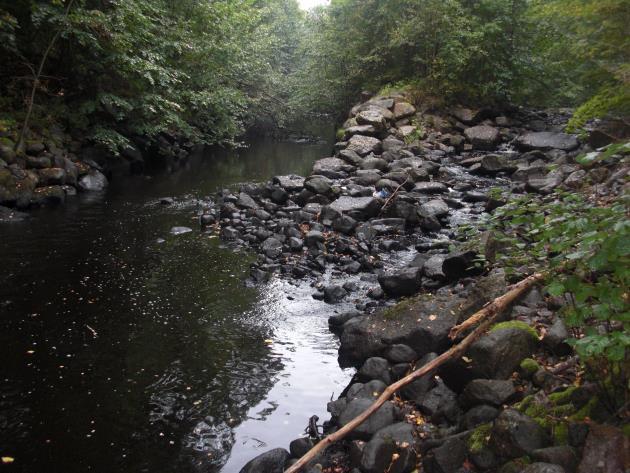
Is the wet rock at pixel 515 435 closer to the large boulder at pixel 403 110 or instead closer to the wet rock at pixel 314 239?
the wet rock at pixel 314 239

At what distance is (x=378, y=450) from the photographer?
136 inches

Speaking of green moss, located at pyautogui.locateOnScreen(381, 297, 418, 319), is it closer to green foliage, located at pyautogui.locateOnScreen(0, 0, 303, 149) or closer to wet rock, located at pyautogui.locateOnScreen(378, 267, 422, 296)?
wet rock, located at pyautogui.locateOnScreen(378, 267, 422, 296)

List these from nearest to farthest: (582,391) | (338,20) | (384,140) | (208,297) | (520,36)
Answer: (582,391), (208,297), (384,140), (520,36), (338,20)

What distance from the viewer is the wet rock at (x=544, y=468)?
8.62 feet

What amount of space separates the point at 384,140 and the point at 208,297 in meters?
11.5

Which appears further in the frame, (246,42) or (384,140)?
(246,42)

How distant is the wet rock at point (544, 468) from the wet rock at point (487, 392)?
0.85 m

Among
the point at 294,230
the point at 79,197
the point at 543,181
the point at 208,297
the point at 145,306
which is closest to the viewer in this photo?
the point at 145,306

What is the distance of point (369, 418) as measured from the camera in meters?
3.86

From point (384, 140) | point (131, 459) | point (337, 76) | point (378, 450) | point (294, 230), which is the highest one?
point (337, 76)

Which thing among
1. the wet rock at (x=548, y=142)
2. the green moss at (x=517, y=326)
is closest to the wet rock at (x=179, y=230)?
the green moss at (x=517, y=326)

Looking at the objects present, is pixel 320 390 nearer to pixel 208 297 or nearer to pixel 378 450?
pixel 378 450

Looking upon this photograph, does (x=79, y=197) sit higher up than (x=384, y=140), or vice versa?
(x=384, y=140)

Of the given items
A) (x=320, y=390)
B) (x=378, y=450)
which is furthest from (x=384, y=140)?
(x=378, y=450)
